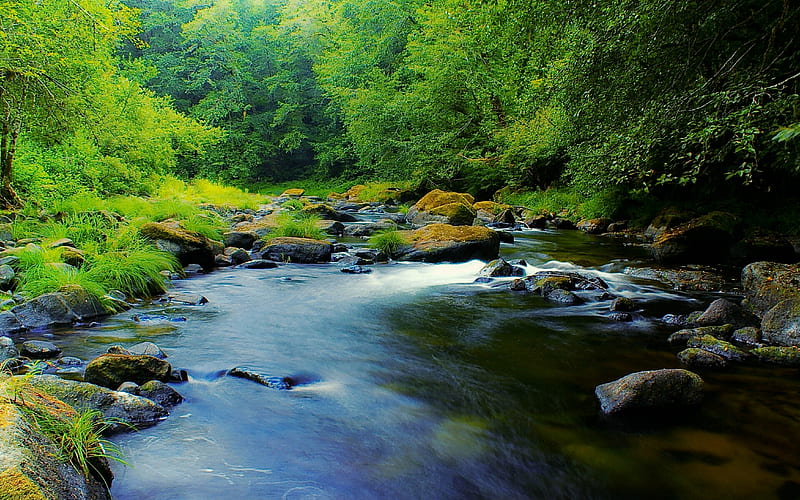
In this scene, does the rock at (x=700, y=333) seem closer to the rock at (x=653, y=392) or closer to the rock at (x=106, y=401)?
the rock at (x=653, y=392)

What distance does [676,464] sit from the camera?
3074 mm

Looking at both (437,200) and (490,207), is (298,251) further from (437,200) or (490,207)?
(490,207)

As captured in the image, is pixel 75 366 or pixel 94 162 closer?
pixel 75 366

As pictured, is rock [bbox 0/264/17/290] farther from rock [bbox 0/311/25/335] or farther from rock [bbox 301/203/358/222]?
rock [bbox 301/203/358/222]

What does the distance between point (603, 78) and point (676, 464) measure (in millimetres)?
6296

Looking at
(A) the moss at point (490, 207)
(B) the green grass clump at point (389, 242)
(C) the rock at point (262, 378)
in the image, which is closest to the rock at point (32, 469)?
(C) the rock at point (262, 378)

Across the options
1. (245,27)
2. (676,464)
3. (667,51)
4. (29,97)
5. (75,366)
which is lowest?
(676,464)

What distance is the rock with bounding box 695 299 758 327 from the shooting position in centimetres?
541

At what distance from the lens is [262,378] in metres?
4.20

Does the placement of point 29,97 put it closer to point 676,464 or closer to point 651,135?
point 651,135

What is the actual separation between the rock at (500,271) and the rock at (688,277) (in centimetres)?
196

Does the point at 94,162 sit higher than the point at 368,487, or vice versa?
the point at 94,162

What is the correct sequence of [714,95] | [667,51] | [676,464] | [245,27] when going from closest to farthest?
[676,464]
[714,95]
[667,51]
[245,27]

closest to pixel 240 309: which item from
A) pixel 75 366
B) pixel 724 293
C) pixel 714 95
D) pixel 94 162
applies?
pixel 75 366
